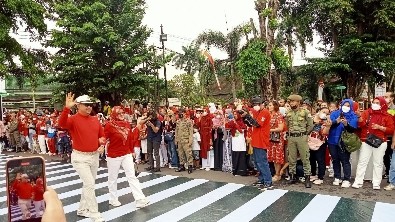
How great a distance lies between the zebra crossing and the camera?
6594 mm

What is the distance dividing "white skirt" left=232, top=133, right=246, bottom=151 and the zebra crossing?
1.24 m

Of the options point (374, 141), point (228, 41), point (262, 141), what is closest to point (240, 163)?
→ point (262, 141)

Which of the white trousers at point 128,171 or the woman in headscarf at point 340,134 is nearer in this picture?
the white trousers at point 128,171

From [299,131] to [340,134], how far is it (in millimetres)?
924

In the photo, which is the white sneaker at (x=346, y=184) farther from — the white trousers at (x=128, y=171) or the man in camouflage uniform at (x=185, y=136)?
the white trousers at (x=128, y=171)

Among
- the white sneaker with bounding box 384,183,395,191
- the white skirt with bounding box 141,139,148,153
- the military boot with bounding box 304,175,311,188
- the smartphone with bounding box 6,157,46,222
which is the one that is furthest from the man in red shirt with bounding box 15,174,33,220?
the white skirt with bounding box 141,139,148,153

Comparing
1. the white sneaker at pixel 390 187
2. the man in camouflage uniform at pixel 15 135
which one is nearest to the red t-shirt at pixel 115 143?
the white sneaker at pixel 390 187

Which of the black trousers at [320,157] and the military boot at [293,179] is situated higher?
the black trousers at [320,157]

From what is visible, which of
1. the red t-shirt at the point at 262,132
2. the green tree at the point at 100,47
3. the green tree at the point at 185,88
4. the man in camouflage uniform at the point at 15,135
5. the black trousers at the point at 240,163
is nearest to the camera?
the red t-shirt at the point at 262,132

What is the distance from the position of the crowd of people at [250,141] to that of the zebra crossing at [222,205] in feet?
1.50

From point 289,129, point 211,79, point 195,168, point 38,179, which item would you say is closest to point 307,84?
point 211,79

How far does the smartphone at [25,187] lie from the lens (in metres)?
3.06

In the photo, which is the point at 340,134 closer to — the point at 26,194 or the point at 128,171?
the point at 128,171

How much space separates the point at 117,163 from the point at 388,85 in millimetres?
23572
